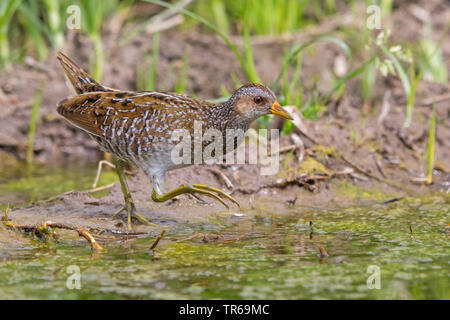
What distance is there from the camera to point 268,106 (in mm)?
5770

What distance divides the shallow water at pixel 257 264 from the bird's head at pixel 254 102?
37.1 inches

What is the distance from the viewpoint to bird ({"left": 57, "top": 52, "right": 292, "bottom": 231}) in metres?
5.64

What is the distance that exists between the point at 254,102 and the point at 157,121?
31.7 inches

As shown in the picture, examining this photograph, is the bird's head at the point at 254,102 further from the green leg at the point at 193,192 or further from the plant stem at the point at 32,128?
the plant stem at the point at 32,128

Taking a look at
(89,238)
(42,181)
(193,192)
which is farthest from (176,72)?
(89,238)

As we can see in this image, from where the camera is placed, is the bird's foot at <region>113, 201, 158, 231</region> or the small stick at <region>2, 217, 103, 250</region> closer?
the small stick at <region>2, 217, 103, 250</region>

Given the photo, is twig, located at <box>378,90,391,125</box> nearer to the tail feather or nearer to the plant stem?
the tail feather

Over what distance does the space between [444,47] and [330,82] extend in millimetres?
1876

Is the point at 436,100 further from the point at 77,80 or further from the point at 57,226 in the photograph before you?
the point at 57,226

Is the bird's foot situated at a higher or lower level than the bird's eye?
lower

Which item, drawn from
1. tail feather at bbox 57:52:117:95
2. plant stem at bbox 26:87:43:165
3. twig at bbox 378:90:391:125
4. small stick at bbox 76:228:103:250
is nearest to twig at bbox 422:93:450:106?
twig at bbox 378:90:391:125

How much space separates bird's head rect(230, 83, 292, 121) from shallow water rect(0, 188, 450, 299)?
0.94 m

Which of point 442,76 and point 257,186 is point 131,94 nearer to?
point 257,186

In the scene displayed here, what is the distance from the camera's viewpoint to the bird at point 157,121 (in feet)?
18.5
